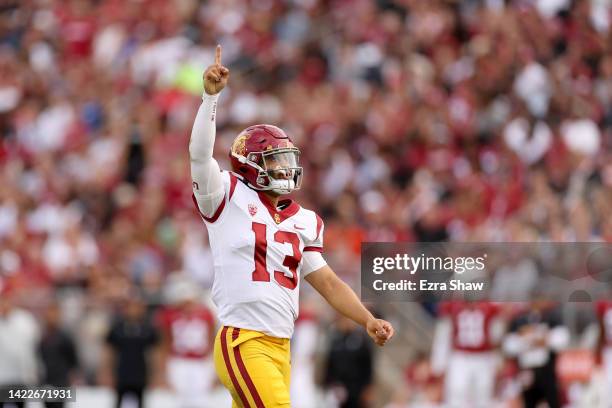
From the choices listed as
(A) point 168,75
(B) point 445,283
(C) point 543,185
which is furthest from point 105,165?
(B) point 445,283

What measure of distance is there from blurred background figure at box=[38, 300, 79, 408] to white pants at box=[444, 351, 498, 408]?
3.32 meters

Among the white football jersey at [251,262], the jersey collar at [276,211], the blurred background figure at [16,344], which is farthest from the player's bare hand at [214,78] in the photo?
the blurred background figure at [16,344]

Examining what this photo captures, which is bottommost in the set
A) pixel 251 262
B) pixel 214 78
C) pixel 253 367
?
pixel 253 367

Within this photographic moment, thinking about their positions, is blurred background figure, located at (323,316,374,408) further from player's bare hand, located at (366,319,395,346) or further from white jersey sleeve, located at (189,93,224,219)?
white jersey sleeve, located at (189,93,224,219)

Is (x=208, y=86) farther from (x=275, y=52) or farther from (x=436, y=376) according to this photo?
(x=275, y=52)

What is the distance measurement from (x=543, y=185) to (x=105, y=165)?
5.06m

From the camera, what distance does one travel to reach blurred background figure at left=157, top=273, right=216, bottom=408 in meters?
12.1

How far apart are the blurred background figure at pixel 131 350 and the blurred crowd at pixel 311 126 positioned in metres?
0.16

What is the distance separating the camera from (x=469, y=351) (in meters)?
12.1

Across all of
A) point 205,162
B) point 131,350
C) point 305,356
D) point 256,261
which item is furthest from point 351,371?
point 205,162

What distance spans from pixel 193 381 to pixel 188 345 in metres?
0.32

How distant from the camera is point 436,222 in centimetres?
1283

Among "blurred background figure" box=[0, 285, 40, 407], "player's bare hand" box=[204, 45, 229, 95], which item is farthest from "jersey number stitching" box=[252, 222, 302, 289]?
"blurred background figure" box=[0, 285, 40, 407]

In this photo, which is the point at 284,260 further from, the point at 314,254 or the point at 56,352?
the point at 56,352
